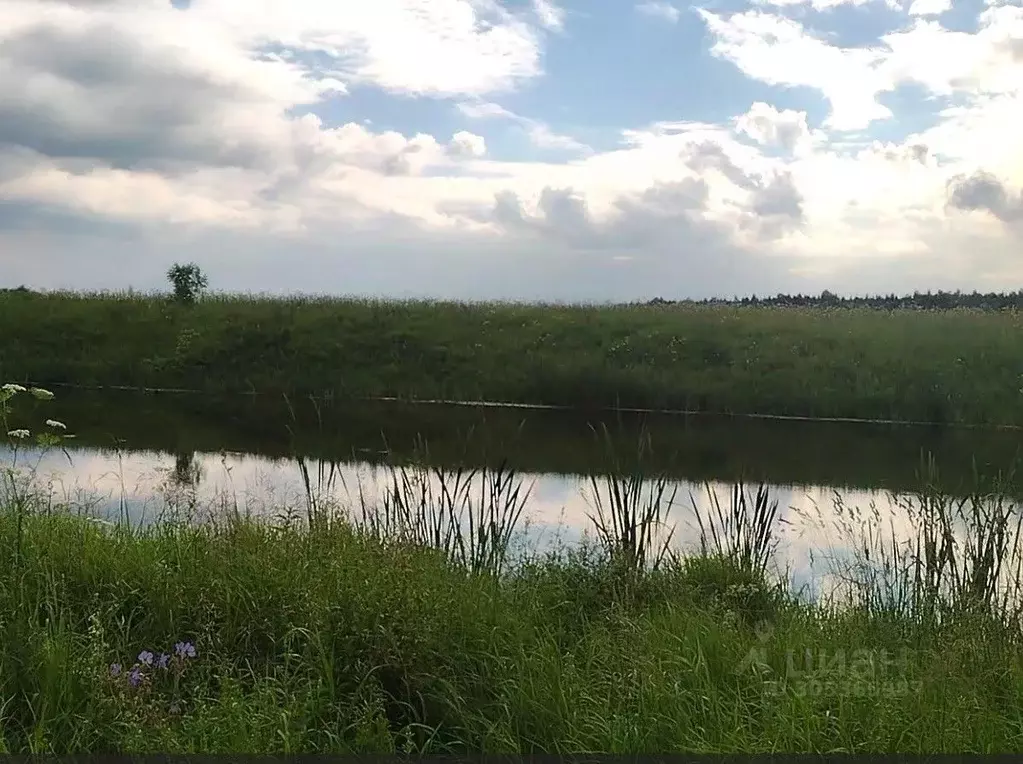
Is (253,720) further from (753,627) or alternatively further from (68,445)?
(68,445)

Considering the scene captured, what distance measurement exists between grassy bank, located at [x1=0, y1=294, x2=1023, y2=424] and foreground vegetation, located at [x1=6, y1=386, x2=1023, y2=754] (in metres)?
18.4

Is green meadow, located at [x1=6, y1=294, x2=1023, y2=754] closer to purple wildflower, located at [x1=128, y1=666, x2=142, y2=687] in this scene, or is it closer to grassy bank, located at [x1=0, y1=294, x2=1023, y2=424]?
purple wildflower, located at [x1=128, y1=666, x2=142, y2=687]

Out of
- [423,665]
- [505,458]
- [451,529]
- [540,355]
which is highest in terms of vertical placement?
[540,355]

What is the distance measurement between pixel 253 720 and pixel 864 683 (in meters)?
2.72

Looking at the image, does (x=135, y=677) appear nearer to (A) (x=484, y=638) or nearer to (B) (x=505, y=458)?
(A) (x=484, y=638)

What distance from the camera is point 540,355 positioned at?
26781 mm

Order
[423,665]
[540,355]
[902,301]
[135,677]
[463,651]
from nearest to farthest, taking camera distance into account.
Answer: [135,677] < [423,665] < [463,651] < [540,355] < [902,301]

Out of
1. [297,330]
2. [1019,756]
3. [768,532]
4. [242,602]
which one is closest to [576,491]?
[768,532]

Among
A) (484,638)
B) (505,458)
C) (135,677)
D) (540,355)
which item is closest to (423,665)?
(484,638)

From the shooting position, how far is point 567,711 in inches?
162

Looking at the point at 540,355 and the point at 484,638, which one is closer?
the point at 484,638

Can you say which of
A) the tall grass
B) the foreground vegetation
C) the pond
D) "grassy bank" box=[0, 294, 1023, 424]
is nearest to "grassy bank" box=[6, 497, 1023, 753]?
the foreground vegetation

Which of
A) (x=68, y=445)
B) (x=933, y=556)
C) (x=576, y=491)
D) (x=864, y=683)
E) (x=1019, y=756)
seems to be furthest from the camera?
(x=68, y=445)

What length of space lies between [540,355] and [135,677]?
23.0 meters
